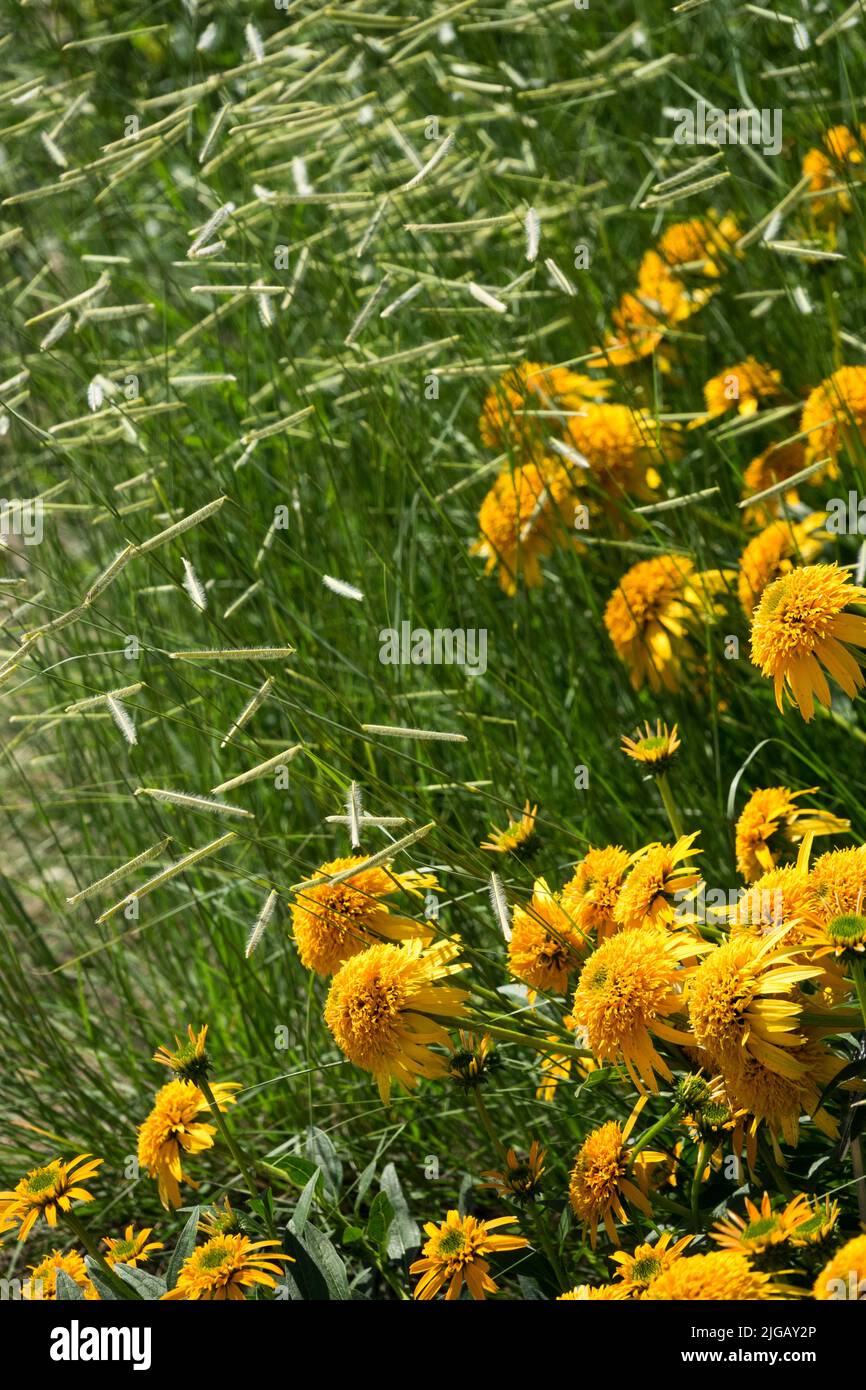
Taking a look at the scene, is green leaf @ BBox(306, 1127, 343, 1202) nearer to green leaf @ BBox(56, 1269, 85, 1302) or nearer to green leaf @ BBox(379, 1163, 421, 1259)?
green leaf @ BBox(379, 1163, 421, 1259)

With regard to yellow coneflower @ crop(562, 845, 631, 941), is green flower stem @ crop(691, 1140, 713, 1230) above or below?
below

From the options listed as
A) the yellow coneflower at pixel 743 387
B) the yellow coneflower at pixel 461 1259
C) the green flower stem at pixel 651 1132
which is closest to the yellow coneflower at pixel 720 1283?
the green flower stem at pixel 651 1132

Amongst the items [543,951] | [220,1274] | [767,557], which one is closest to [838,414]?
[767,557]

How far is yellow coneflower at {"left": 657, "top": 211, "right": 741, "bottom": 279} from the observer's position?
2621mm

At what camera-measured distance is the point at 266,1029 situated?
2.34 metres

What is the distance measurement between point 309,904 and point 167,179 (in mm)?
2670

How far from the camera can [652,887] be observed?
153cm

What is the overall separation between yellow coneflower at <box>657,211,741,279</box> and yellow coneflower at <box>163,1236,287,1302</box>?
1833 mm

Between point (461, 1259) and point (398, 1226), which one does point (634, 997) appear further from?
point (398, 1226)

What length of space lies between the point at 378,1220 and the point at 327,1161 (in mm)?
152

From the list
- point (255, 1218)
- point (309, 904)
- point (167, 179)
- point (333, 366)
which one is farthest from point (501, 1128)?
point (167, 179)

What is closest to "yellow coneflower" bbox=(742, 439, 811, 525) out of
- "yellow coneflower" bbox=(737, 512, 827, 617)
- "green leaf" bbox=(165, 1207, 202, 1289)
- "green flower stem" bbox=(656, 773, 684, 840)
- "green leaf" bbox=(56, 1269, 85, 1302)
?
"yellow coneflower" bbox=(737, 512, 827, 617)
